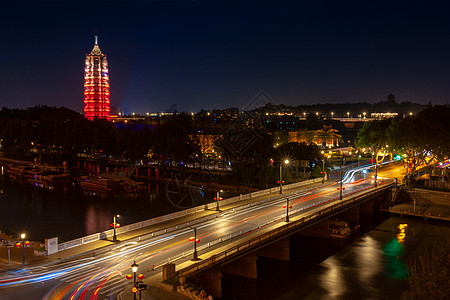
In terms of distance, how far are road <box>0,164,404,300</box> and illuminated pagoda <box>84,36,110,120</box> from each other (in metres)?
140

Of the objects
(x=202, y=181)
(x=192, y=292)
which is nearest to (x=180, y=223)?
(x=192, y=292)

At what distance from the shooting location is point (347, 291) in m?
26.8

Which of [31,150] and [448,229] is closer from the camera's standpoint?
[448,229]

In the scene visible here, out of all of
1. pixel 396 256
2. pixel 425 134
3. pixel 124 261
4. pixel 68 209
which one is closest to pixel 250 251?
pixel 124 261

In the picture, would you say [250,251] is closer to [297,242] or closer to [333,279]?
[333,279]

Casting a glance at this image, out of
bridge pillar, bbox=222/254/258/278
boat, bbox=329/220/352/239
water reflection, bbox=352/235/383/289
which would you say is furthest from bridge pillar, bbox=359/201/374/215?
bridge pillar, bbox=222/254/258/278

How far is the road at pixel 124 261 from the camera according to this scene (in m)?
19.3

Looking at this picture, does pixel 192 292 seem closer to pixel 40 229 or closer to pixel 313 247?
pixel 313 247

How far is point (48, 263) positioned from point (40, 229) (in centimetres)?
1957

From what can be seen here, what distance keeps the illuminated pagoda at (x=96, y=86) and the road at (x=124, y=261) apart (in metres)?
140

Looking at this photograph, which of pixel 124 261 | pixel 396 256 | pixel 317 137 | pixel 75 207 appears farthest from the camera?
pixel 317 137

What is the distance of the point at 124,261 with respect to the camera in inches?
920

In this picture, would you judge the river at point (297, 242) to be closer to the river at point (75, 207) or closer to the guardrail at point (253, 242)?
the river at point (75, 207)

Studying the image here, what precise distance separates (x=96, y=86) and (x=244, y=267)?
502 feet
